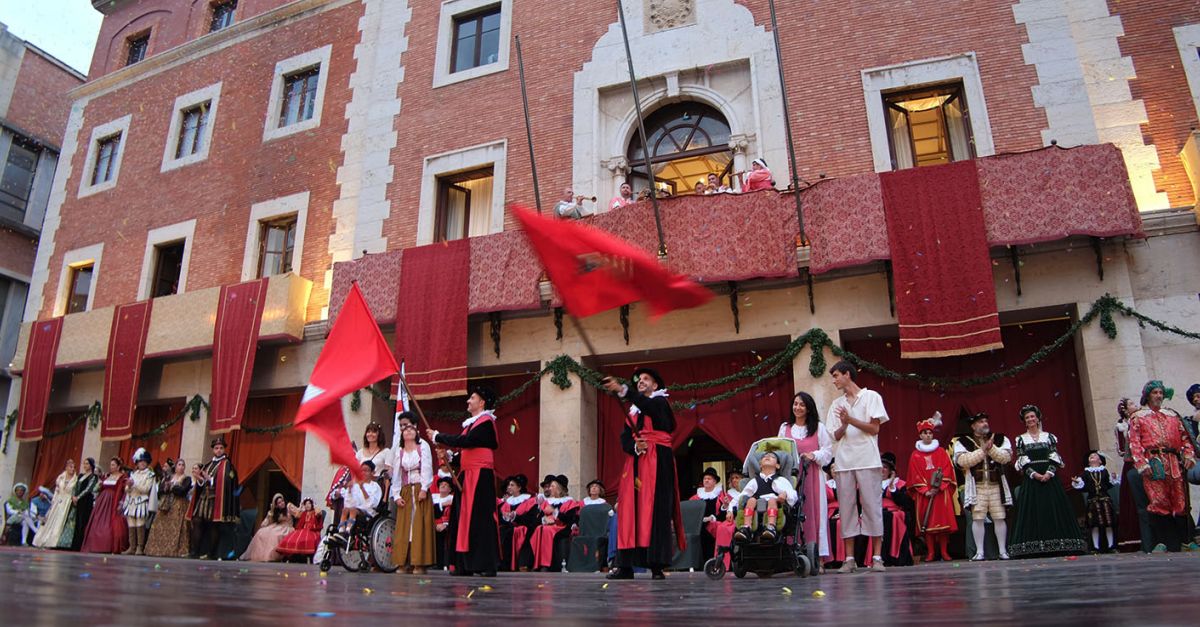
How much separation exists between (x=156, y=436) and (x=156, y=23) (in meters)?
11.1

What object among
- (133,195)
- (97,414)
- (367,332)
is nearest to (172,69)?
(133,195)

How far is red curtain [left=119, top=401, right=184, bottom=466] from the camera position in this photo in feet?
53.4

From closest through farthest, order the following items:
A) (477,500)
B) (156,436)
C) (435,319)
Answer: (477,500), (435,319), (156,436)

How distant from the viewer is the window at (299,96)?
1764 cm

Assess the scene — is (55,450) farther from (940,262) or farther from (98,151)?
(940,262)

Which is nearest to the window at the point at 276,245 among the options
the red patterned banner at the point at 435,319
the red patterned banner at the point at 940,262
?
the red patterned banner at the point at 435,319

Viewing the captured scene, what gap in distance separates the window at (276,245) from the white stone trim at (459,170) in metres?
3.46

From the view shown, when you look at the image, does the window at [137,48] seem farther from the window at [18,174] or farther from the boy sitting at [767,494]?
the boy sitting at [767,494]

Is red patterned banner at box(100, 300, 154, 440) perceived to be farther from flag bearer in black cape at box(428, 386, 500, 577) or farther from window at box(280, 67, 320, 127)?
flag bearer in black cape at box(428, 386, 500, 577)

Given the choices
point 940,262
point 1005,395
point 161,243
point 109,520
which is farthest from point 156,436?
point 1005,395

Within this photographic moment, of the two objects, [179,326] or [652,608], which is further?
[179,326]

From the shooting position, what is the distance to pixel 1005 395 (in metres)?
10.9

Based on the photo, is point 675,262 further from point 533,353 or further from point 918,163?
point 918,163

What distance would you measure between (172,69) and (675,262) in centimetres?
1517
